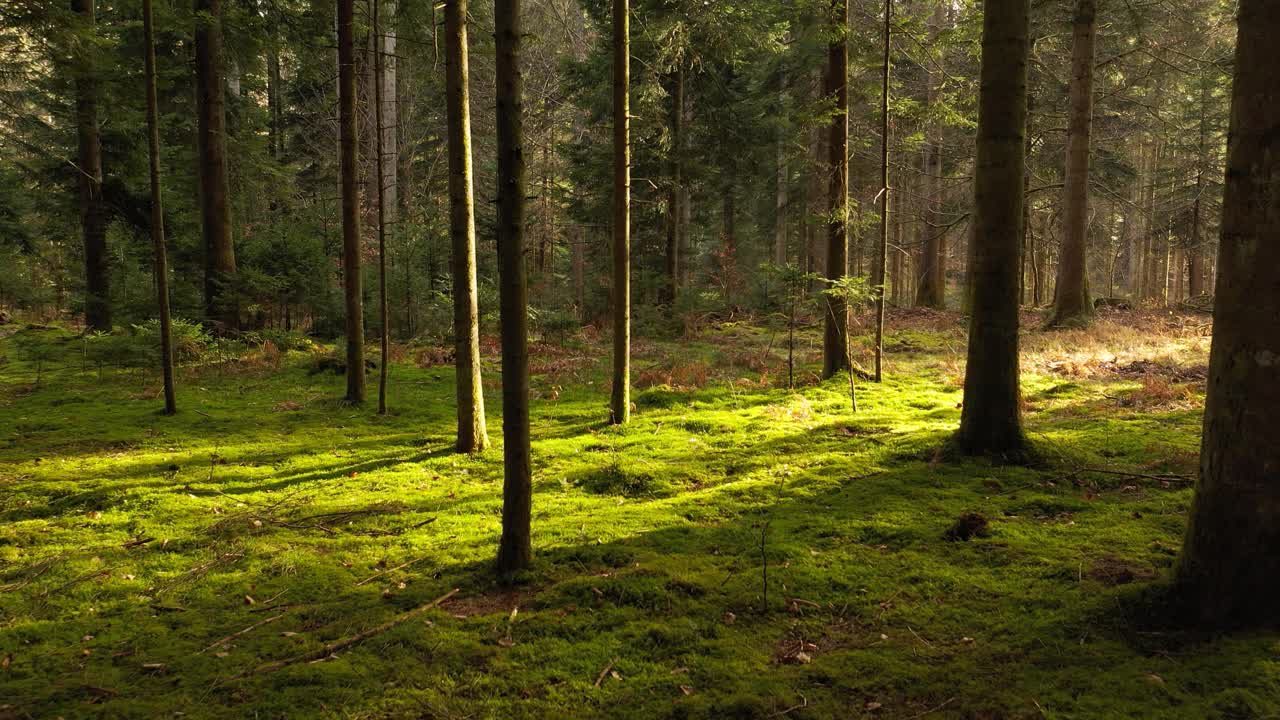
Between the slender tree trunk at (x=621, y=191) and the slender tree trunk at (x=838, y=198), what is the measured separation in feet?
12.8

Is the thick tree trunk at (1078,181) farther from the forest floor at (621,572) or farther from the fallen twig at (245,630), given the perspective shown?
the fallen twig at (245,630)

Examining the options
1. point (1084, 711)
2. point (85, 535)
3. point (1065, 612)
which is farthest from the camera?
point (85, 535)

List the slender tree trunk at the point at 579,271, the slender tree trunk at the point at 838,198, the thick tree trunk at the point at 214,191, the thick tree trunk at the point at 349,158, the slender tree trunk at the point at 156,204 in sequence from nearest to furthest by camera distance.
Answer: the slender tree trunk at the point at 156,204, the thick tree trunk at the point at 349,158, the slender tree trunk at the point at 838,198, the thick tree trunk at the point at 214,191, the slender tree trunk at the point at 579,271

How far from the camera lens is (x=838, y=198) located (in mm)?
11648

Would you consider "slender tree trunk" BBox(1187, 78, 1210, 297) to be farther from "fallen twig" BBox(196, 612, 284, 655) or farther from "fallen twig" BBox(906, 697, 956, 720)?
"fallen twig" BBox(196, 612, 284, 655)

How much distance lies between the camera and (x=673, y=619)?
159 inches

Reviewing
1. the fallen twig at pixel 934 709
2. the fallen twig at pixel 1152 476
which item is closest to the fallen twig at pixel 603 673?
the fallen twig at pixel 934 709

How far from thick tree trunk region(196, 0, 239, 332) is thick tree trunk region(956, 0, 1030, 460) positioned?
593 inches

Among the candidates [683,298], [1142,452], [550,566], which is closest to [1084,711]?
[550,566]

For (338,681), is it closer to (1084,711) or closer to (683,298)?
(1084,711)

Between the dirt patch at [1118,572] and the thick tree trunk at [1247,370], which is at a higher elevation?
the thick tree trunk at [1247,370]

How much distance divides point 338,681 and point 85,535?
12.4 feet

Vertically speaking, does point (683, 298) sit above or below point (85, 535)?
above

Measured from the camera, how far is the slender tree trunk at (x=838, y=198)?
11.3m
